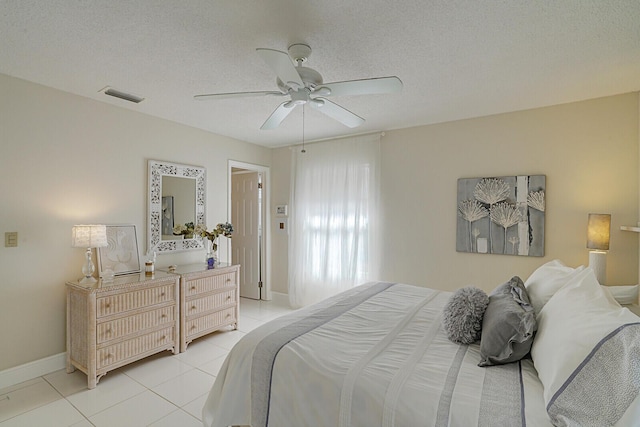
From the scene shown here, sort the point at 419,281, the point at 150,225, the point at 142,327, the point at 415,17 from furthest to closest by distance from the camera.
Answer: the point at 419,281
the point at 150,225
the point at 142,327
the point at 415,17

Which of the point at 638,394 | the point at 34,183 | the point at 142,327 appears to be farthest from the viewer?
the point at 142,327

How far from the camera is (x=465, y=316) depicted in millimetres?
1648

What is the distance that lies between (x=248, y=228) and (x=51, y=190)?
9.08 ft

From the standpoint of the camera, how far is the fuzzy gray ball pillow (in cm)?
162

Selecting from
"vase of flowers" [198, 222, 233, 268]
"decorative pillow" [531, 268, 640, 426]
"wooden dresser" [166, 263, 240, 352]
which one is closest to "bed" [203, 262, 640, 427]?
"decorative pillow" [531, 268, 640, 426]

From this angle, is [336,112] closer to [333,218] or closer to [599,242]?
[333,218]

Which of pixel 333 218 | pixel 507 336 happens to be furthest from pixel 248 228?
pixel 507 336

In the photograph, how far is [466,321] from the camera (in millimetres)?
1631

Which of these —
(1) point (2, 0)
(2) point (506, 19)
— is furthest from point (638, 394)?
(1) point (2, 0)

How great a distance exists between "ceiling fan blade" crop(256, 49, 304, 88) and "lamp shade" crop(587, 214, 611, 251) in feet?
9.04

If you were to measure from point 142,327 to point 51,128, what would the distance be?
6.43 feet

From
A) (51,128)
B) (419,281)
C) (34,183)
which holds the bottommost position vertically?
(419,281)

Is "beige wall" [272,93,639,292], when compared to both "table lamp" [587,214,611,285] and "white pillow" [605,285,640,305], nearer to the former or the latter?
"table lamp" [587,214,611,285]

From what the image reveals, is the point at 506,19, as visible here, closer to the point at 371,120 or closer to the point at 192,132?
the point at 371,120
